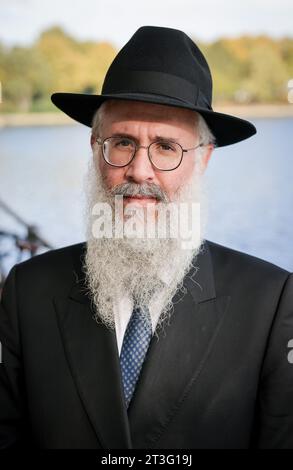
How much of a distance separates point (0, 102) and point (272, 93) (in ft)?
5.35

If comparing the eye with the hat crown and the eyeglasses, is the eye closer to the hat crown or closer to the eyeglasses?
the eyeglasses

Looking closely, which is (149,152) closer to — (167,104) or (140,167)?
(140,167)

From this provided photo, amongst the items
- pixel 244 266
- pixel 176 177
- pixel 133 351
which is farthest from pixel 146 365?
pixel 176 177

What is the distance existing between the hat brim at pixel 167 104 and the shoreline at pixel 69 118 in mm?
978

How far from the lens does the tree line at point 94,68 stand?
2.79m

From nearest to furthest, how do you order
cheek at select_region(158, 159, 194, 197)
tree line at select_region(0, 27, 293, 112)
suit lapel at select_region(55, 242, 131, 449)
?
suit lapel at select_region(55, 242, 131, 449) < cheek at select_region(158, 159, 194, 197) < tree line at select_region(0, 27, 293, 112)

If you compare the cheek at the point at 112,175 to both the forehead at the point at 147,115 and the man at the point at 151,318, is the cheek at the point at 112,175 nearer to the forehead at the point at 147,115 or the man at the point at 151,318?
the man at the point at 151,318

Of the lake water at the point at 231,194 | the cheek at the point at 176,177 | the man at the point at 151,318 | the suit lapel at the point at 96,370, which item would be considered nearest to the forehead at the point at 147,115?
the man at the point at 151,318

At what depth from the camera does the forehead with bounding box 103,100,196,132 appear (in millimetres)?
1670

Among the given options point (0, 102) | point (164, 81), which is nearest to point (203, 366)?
point (164, 81)

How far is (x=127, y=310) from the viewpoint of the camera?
180cm

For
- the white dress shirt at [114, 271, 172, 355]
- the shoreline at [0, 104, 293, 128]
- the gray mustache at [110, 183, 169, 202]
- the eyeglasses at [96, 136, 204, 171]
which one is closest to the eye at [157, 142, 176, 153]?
the eyeglasses at [96, 136, 204, 171]

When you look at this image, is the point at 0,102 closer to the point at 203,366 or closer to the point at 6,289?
the point at 6,289

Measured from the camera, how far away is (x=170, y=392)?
1651 millimetres
